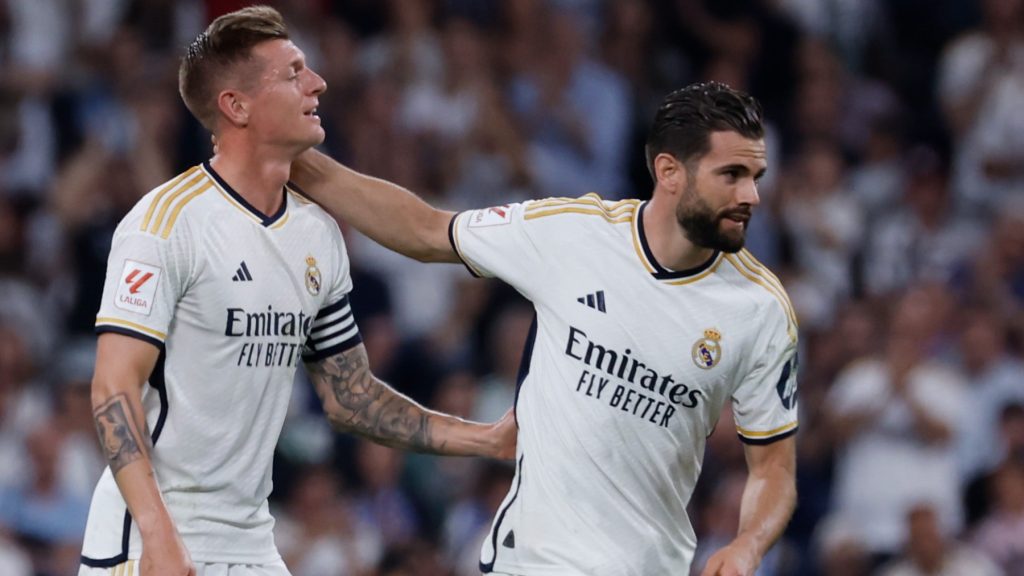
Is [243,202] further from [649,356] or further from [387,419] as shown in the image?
[649,356]

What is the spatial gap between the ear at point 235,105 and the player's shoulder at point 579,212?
1.03 meters

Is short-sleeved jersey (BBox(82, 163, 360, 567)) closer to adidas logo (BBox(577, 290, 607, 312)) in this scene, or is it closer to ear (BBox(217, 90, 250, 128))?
ear (BBox(217, 90, 250, 128))

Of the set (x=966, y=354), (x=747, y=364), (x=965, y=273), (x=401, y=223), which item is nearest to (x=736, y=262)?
(x=747, y=364)

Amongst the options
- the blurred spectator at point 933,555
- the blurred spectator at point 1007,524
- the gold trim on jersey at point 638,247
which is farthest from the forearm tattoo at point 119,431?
the blurred spectator at point 1007,524

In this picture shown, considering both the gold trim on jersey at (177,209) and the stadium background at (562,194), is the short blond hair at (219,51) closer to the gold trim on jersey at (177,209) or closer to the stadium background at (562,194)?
the gold trim on jersey at (177,209)

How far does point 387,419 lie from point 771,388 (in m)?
1.37

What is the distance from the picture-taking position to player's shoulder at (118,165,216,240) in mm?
5523

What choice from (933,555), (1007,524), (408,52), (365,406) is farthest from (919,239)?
(365,406)

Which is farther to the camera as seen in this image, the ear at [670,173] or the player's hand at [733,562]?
the ear at [670,173]

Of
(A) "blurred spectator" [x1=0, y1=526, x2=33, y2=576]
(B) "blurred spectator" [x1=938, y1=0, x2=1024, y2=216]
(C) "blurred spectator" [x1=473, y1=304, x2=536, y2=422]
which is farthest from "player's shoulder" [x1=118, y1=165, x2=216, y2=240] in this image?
(B) "blurred spectator" [x1=938, y1=0, x2=1024, y2=216]

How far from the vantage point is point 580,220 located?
6152 mm

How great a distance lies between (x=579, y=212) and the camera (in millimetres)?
6176

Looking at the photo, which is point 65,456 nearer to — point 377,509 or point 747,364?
point 377,509

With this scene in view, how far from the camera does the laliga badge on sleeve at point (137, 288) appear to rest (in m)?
5.41
